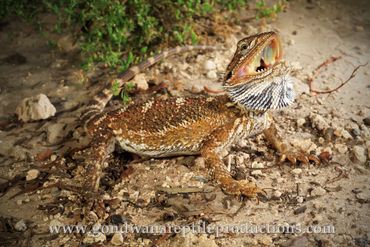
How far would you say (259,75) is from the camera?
3447 mm

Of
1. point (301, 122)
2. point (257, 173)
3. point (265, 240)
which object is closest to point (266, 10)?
point (301, 122)

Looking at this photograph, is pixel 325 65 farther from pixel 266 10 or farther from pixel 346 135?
pixel 346 135

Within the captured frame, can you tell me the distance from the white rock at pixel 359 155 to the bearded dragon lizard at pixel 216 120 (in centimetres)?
38

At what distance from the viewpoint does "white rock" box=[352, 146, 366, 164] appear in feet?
12.0

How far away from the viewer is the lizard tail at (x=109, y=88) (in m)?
4.19

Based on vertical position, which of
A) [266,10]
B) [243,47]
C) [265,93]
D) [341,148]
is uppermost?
[243,47]

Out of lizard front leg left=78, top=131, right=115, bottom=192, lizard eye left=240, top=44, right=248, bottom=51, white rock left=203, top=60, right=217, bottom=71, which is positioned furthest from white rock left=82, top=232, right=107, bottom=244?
white rock left=203, top=60, right=217, bottom=71

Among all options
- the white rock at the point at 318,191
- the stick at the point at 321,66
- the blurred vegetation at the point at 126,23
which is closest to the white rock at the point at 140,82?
the blurred vegetation at the point at 126,23

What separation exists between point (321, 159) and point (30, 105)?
9.85 ft

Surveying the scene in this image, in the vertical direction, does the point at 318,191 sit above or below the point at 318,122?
below

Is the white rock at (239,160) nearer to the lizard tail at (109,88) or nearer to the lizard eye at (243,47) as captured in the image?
the lizard eye at (243,47)

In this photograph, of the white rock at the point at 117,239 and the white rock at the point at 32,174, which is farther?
the white rock at the point at 32,174

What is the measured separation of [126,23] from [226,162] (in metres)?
2.11

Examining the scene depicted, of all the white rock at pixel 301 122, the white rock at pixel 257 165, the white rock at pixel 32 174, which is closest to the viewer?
the white rock at pixel 257 165
